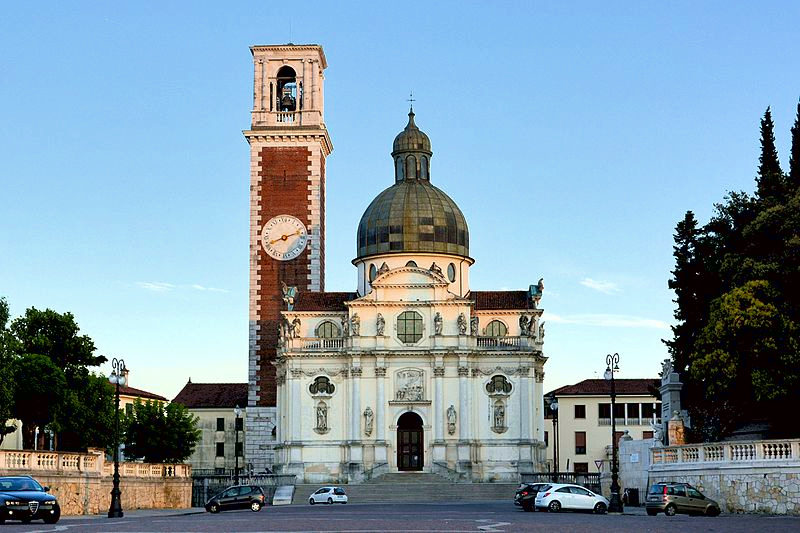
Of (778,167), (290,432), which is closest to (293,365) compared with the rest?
(290,432)

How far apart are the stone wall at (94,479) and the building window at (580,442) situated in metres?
51.9

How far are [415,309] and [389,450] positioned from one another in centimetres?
922

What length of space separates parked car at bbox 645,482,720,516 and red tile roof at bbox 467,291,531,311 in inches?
1555

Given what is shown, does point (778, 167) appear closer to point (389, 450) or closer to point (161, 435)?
point (389, 450)

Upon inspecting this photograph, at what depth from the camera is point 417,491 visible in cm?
7106

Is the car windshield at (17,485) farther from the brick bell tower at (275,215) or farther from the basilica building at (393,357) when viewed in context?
the brick bell tower at (275,215)

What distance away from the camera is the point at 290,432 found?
79812 millimetres

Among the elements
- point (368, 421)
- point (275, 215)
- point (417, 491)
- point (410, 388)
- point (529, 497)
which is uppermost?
point (275, 215)

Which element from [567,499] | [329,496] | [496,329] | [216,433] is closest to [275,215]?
[496,329]

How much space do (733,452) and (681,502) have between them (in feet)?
8.46

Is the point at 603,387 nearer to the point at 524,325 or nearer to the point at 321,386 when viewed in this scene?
the point at 524,325

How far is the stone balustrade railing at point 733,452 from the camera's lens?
40.4 metres

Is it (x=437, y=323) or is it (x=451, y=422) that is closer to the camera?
(x=451, y=422)

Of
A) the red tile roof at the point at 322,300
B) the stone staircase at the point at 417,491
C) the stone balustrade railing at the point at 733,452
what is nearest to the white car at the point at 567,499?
the stone balustrade railing at the point at 733,452
